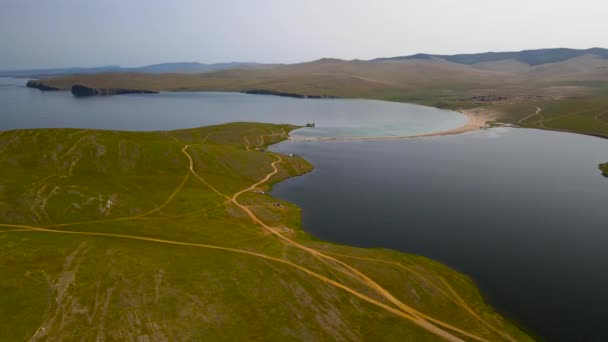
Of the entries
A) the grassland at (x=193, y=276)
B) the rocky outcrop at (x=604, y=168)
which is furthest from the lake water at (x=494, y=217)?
the grassland at (x=193, y=276)

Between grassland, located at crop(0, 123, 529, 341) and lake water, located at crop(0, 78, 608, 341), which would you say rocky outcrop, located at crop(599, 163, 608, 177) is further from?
grassland, located at crop(0, 123, 529, 341)

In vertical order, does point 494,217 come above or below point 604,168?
below

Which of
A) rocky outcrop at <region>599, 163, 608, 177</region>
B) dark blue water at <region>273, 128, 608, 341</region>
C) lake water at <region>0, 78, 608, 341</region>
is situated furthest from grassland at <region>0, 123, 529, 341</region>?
rocky outcrop at <region>599, 163, 608, 177</region>

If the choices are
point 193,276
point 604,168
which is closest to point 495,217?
point 193,276

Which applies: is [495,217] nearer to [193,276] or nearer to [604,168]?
[193,276]

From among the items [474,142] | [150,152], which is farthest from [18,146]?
[474,142]

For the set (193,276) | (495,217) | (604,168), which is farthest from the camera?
(604,168)

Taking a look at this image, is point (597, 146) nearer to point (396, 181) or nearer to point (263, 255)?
point (396, 181)
